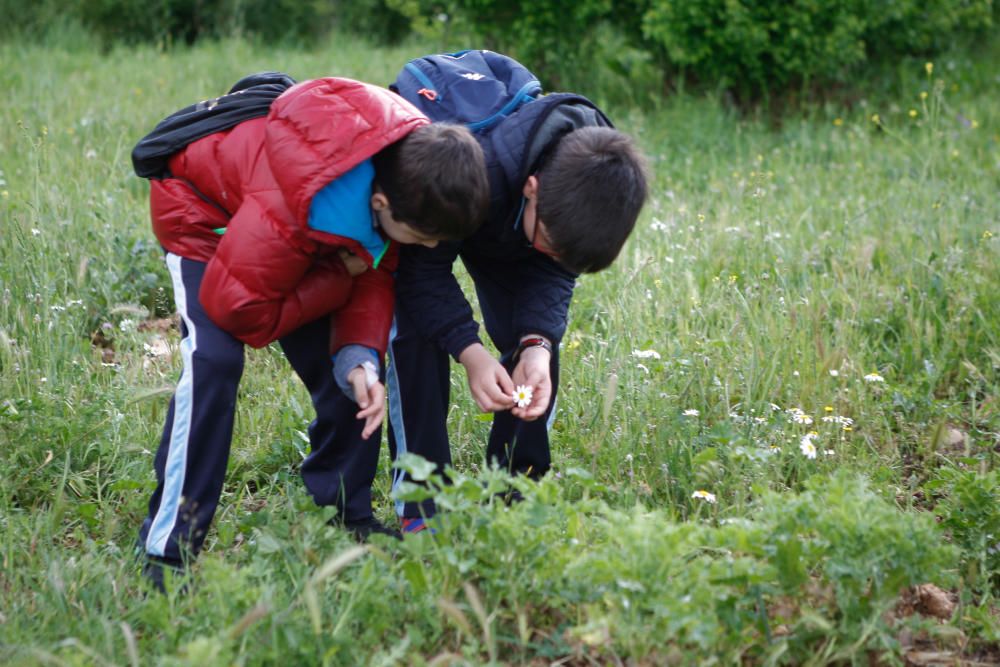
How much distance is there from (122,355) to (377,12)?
37.1ft

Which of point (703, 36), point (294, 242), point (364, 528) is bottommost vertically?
point (364, 528)

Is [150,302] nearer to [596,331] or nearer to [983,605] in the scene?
[596,331]

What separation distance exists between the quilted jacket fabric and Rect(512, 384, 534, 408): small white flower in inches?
15.0

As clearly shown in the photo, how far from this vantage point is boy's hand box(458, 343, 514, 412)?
270cm

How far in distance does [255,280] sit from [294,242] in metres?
0.13

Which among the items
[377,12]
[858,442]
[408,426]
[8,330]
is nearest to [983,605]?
[858,442]

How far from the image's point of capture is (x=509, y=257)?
288 cm

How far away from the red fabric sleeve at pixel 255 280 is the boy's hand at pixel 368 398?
0.21 metres

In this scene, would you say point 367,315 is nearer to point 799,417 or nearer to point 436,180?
point 436,180

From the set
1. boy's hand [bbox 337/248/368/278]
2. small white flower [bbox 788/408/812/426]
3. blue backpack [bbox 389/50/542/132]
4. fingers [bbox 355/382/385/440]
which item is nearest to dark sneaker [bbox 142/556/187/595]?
fingers [bbox 355/382/385/440]

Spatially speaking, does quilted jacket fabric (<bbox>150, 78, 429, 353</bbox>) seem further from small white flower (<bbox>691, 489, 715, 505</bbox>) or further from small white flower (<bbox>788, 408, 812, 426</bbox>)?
small white flower (<bbox>788, 408, 812, 426</bbox>)

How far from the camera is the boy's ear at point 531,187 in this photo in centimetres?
254

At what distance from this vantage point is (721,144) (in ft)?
22.9

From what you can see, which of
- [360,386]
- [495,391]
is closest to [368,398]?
[360,386]
